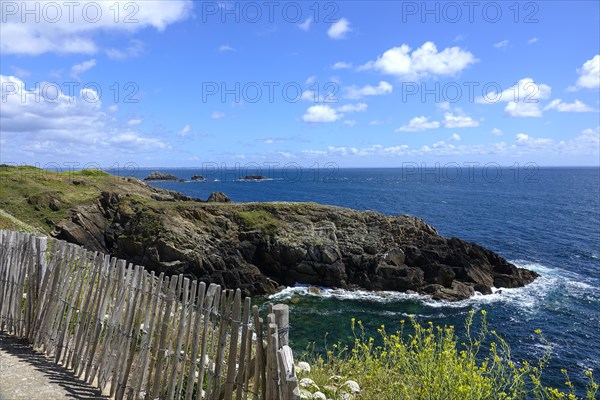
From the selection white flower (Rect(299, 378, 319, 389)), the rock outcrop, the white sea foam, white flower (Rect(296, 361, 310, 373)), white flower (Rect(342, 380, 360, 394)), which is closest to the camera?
white flower (Rect(299, 378, 319, 389))

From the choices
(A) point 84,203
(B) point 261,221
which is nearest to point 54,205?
(A) point 84,203

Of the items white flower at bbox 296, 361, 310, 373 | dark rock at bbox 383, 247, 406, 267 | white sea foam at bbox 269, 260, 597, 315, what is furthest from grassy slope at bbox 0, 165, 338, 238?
white flower at bbox 296, 361, 310, 373

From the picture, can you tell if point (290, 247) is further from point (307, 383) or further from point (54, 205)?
point (307, 383)

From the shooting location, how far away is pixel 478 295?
29969mm

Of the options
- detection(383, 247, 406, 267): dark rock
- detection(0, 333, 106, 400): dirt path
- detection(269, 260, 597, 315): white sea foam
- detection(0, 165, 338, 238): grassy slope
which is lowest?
detection(269, 260, 597, 315): white sea foam

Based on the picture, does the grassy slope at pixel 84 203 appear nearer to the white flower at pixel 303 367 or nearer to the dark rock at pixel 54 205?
the dark rock at pixel 54 205

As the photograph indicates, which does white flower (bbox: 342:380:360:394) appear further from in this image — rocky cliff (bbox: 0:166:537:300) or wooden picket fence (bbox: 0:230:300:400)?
rocky cliff (bbox: 0:166:537:300)

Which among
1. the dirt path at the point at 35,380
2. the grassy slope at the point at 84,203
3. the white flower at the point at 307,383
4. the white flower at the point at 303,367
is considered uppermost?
the grassy slope at the point at 84,203

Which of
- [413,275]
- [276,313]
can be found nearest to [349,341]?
[413,275]

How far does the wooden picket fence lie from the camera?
5.03m

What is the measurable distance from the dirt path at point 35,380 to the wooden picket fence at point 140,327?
17cm

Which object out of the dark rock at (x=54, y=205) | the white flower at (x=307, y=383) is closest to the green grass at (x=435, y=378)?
the white flower at (x=307, y=383)

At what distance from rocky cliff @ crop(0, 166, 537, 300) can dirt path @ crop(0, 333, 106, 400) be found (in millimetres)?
21408

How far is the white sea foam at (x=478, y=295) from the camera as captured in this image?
2830cm
